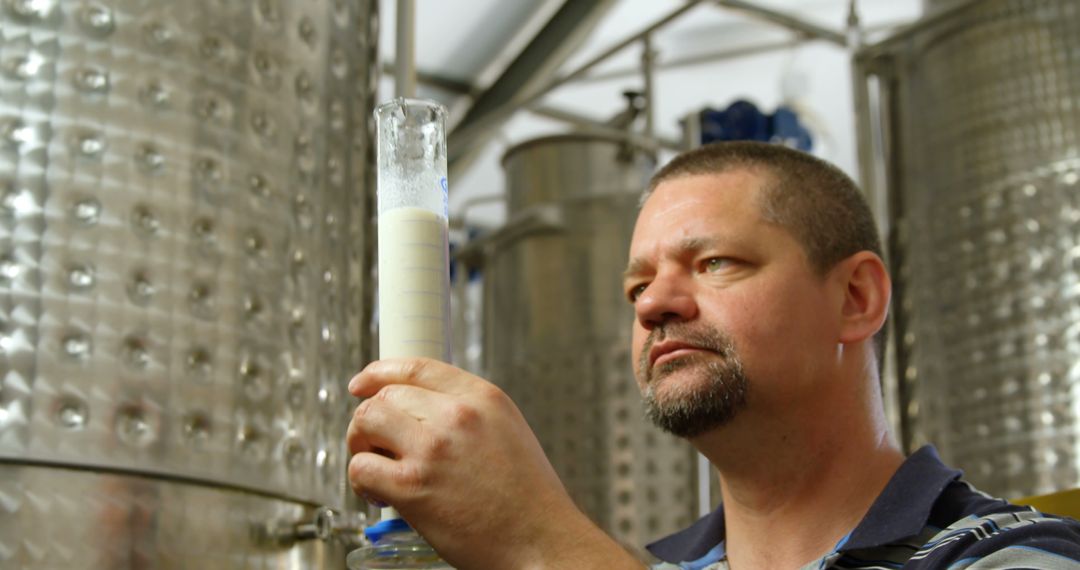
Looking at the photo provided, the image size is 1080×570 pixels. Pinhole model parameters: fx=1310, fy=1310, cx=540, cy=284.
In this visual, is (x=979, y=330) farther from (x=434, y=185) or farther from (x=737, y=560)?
(x=434, y=185)

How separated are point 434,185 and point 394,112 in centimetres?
5

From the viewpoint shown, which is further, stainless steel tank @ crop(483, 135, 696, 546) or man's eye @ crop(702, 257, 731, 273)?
stainless steel tank @ crop(483, 135, 696, 546)

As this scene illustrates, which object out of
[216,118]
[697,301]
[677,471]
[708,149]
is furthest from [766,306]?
[677,471]

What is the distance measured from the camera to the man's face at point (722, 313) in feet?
3.83

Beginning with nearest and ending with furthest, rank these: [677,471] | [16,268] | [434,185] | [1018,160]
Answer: [434,185] → [16,268] → [1018,160] → [677,471]

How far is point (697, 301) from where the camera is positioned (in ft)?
3.89

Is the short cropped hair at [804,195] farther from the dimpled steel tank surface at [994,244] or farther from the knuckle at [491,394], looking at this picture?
the dimpled steel tank surface at [994,244]

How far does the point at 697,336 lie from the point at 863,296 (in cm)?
21

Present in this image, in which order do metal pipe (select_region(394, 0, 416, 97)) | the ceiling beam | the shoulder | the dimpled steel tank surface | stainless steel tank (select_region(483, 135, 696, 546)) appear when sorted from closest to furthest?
the shoulder, metal pipe (select_region(394, 0, 416, 97)), the dimpled steel tank surface, stainless steel tank (select_region(483, 135, 696, 546)), the ceiling beam

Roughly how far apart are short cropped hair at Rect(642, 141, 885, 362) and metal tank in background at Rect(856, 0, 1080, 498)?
89 centimetres

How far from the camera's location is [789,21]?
3.35m

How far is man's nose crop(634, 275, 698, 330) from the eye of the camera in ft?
3.87

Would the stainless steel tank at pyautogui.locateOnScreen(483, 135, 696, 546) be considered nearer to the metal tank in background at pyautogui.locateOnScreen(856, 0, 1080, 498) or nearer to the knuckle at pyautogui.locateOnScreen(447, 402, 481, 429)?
the metal tank in background at pyautogui.locateOnScreen(856, 0, 1080, 498)

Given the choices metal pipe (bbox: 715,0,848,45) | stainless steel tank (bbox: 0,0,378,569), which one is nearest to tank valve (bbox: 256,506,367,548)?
stainless steel tank (bbox: 0,0,378,569)
